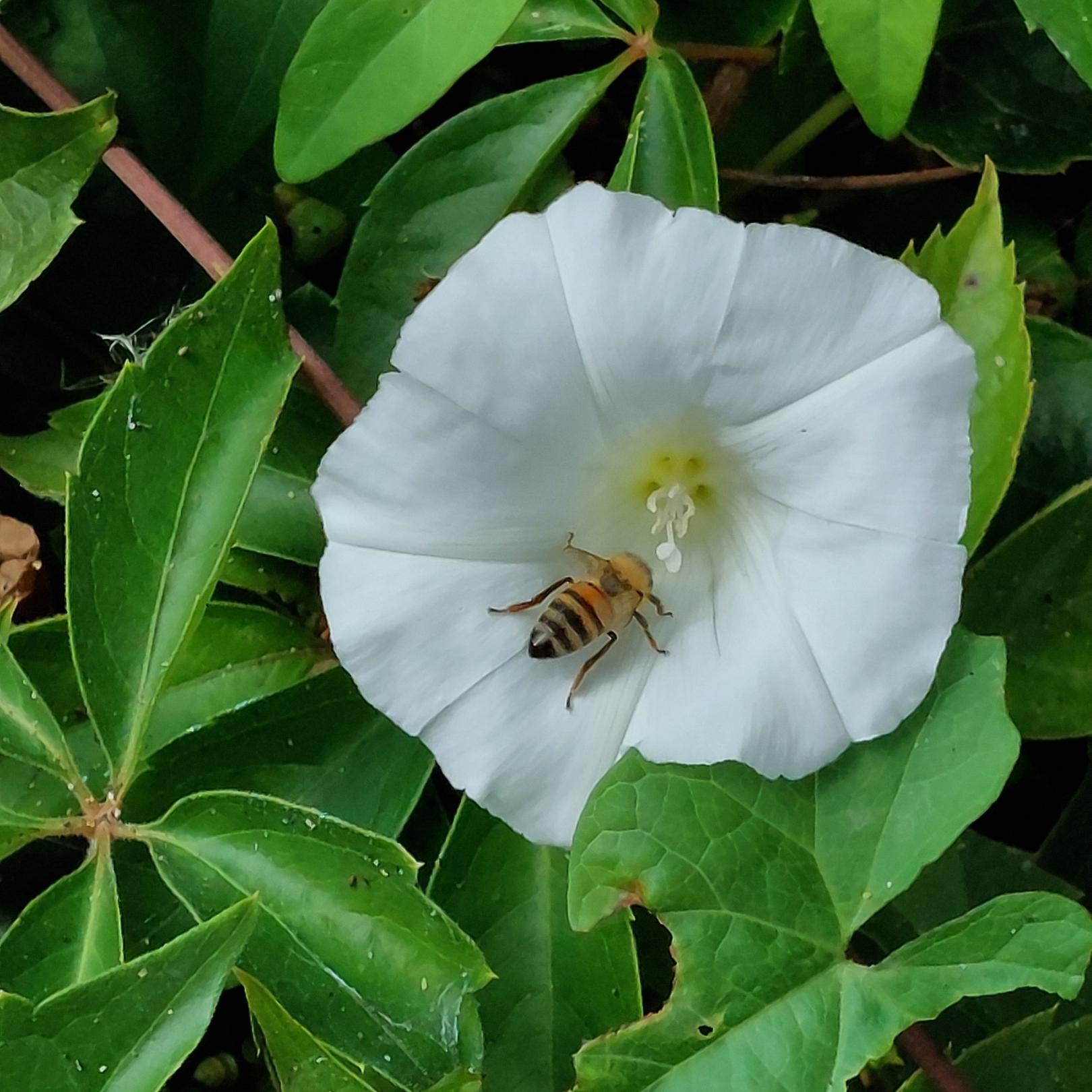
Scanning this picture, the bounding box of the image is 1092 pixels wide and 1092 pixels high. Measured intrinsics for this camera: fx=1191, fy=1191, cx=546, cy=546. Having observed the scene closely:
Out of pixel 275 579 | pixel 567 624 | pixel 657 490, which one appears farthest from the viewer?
pixel 275 579

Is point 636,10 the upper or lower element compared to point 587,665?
upper

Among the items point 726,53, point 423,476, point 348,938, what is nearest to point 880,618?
point 423,476

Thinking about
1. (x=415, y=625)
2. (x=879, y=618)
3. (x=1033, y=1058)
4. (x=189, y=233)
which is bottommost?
(x=1033, y=1058)

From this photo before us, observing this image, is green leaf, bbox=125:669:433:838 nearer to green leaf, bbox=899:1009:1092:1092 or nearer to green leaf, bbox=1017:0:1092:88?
green leaf, bbox=899:1009:1092:1092

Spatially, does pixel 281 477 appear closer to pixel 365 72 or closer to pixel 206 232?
pixel 206 232

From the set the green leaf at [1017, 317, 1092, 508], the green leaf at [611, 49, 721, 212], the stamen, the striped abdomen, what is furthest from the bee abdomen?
the green leaf at [1017, 317, 1092, 508]

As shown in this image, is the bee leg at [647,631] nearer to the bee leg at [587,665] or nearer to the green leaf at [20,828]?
the bee leg at [587,665]

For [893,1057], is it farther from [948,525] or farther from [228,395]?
[228,395]
